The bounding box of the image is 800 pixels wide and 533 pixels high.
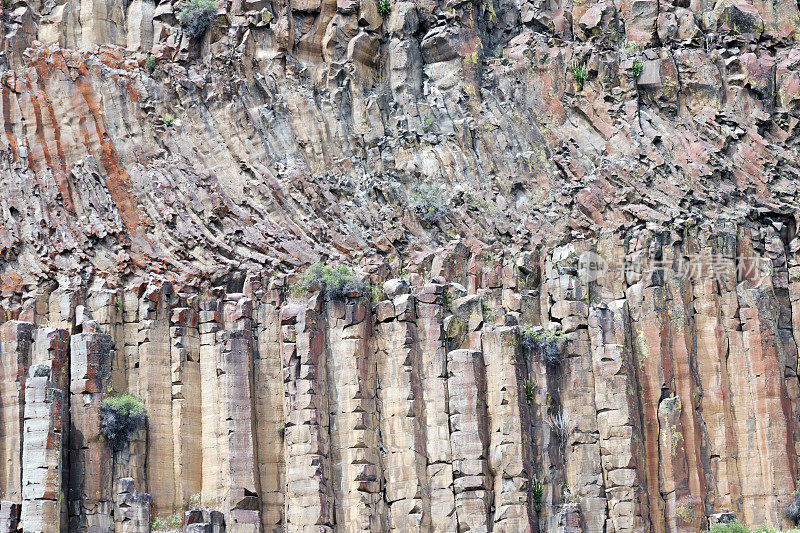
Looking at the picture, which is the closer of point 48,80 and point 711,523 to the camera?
point 711,523

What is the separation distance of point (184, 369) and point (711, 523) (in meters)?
11.8

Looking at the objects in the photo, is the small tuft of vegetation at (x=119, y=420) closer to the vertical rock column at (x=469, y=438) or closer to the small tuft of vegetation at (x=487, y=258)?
the vertical rock column at (x=469, y=438)

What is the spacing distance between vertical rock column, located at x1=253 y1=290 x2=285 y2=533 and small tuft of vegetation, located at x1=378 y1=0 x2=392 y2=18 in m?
9.47

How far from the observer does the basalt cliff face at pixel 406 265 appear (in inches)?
1550

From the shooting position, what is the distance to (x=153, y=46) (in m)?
47.6

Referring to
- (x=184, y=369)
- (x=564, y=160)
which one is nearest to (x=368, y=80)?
(x=564, y=160)

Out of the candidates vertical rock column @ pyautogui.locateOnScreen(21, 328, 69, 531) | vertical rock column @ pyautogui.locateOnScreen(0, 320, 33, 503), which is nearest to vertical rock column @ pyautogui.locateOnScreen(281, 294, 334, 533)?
vertical rock column @ pyautogui.locateOnScreen(21, 328, 69, 531)

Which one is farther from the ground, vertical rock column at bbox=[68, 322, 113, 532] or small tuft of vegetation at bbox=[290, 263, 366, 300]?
small tuft of vegetation at bbox=[290, 263, 366, 300]

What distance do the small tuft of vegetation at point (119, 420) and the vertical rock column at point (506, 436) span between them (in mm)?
7547

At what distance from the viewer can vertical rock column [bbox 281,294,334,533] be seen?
38.8m

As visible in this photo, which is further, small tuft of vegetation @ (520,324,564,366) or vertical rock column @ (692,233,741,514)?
small tuft of vegetation @ (520,324,564,366)

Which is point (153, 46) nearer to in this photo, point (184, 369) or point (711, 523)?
point (184, 369)

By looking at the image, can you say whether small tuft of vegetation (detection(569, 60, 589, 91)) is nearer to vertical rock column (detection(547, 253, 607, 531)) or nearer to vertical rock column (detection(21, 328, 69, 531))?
vertical rock column (detection(547, 253, 607, 531))

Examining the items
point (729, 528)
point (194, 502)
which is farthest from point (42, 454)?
point (729, 528)
